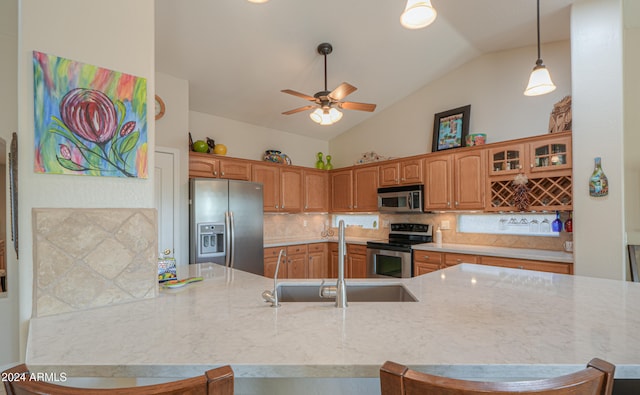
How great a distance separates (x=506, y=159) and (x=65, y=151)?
12.5ft

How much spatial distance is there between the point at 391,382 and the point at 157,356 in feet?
2.05

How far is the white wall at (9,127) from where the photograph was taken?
2467 mm

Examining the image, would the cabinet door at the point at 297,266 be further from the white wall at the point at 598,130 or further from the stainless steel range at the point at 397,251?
the white wall at the point at 598,130

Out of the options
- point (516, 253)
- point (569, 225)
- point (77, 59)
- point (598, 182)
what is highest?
point (77, 59)

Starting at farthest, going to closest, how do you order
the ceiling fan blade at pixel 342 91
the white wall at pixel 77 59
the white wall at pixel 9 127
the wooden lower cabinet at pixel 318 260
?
the wooden lower cabinet at pixel 318 260 < the ceiling fan blade at pixel 342 91 < the white wall at pixel 9 127 < the white wall at pixel 77 59

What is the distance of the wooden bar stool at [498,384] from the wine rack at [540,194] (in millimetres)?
3012

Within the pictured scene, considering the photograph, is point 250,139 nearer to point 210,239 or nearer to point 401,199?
point 210,239

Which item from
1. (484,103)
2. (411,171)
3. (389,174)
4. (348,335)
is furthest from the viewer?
(389,174)

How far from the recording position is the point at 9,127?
8.41 feet

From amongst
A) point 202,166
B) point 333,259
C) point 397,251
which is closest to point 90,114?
point 202,166

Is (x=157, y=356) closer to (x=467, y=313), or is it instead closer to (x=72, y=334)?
(x=72, y=334)

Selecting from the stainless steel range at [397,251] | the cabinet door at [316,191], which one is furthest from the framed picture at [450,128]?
the cabinet door at [316,191]

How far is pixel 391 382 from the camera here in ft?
2.07

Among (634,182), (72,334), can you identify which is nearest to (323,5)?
(72,334)
